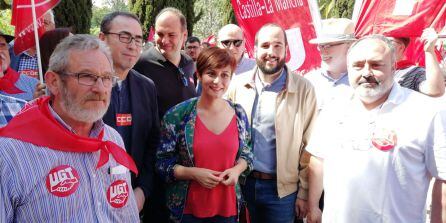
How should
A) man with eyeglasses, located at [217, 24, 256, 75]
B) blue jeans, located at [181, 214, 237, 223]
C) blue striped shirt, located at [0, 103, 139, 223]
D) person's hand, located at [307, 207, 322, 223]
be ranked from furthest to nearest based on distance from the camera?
man with eyeglasses, located at [217, 24, 256, 75], person's hand, located at [307, 207, 322, 223], blue jeans, located at [181, 214, 237, 223], blue striped shirt, located at [0, 103, 139, 223]

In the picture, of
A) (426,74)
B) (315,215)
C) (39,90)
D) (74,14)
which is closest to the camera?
(39,90)

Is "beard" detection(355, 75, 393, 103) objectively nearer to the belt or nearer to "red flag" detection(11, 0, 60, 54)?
the belt

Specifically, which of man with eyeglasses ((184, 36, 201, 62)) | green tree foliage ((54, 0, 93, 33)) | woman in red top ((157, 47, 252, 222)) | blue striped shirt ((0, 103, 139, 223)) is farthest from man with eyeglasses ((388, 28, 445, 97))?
green tree foliage ((54, 0, 93, 33))

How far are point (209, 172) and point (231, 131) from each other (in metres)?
0.35

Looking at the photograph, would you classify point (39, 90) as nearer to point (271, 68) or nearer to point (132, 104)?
point (132, 104)

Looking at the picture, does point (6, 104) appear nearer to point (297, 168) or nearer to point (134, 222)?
point (134, 222)

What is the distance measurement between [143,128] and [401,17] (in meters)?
2.74

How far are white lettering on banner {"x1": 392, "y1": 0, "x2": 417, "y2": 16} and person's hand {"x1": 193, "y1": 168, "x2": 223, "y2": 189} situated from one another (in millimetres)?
2576

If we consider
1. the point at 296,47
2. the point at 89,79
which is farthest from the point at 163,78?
the point at 296,47

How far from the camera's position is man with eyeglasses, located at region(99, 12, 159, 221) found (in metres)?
2.96

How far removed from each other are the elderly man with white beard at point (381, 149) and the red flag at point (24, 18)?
7.64 feet

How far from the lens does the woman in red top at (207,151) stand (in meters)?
2.99

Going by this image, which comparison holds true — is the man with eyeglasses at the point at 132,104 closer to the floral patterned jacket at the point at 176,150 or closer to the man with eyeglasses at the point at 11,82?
the floral patterned jacket at the point at 176,150

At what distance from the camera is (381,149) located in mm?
2529
